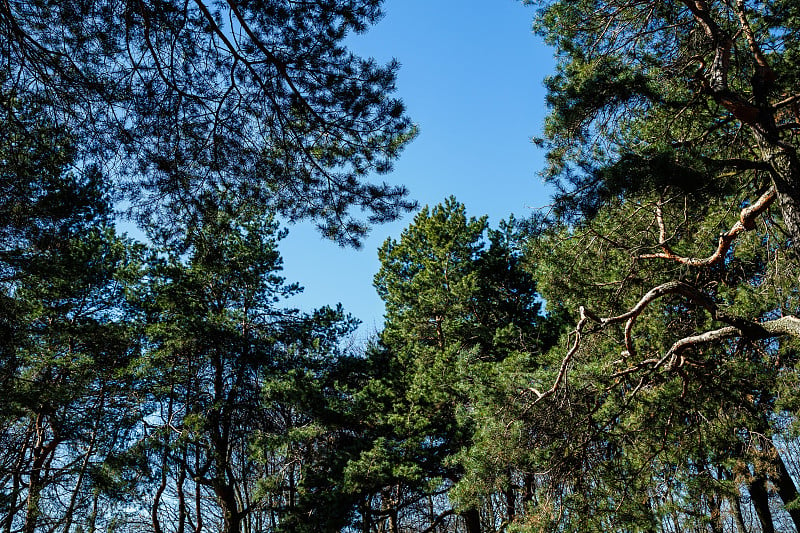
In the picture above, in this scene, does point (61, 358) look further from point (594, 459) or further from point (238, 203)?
point (594, 459)

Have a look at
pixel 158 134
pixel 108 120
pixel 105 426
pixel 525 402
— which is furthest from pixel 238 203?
pixel 105 426

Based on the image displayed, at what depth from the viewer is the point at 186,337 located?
10.6 m

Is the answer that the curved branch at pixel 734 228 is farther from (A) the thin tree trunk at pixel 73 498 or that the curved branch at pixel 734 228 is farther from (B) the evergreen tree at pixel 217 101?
(A) the thin tree trunk at pixel 73 498

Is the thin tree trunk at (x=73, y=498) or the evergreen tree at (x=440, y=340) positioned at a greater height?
the evergreen tree at (x=440, y=340)

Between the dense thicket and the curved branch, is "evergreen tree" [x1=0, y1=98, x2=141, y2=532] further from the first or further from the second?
the curved branch

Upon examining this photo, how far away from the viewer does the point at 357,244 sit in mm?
4469

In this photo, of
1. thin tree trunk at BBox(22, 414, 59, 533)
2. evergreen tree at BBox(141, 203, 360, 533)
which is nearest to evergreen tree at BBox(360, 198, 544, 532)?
evergreen tree at BBox(141, 203, 360, 533)

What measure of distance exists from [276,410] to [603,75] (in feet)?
30.2

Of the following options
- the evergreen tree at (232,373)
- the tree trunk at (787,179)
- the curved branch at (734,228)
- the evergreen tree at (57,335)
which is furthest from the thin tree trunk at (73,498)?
the tree trunk at (787,179)

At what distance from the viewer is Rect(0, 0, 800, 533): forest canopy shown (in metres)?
3.90

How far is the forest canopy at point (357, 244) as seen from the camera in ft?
12.8

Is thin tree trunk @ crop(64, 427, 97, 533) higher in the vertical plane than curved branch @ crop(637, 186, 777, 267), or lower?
lower

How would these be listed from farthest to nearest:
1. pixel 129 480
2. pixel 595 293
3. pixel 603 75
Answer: pixel 129 480, pixel 595 293, pixel 603 75

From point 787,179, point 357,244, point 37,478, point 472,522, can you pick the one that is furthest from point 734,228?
point 37,478
